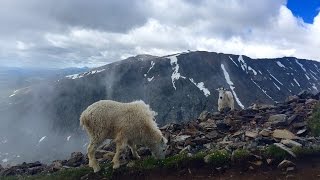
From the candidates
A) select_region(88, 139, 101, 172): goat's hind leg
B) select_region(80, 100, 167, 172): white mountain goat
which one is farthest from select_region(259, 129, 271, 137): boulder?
select_region(88, 139, 101, 172): goat's hind leg

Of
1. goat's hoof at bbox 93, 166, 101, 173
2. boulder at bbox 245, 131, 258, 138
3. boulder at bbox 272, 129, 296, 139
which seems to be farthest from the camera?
boulder at bbox 245, 131, 258, 138

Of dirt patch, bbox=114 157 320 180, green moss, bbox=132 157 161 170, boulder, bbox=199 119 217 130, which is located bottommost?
dirt patch, bbox=114 157 320 180

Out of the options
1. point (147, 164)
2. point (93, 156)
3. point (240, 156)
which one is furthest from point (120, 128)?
point (240, 156)

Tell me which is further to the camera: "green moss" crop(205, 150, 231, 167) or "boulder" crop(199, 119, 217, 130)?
"boulder" crop(199, 119, 217, 130)

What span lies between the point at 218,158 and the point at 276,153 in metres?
2.54

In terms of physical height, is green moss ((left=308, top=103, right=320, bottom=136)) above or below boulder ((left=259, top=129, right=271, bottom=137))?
above

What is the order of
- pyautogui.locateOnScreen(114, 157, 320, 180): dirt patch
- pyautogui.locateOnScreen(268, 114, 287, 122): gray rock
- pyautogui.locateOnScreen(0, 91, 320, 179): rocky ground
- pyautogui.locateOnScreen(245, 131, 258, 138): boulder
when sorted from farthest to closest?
1. pyautogui.locateOnScreen(268, 114, 287, 122): gray rock
2. pyautogui.locateOnScreen(245, 131, 258, 138): boulder
3. pyautogui.locateOnScreen(0, 91, 320, 179): rocky ground
4. pyautogui.locateOnScreen(114, 157, 320, 180): dirt patch

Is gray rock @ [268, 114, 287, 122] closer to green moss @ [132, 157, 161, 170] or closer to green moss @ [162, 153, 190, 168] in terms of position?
green moss @ [162, 153, 190, 168]

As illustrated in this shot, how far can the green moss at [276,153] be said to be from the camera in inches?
648

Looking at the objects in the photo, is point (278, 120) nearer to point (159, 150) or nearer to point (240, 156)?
point (240, 156)

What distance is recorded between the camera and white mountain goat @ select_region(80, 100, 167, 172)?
17906mm

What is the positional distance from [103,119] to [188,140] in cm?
524

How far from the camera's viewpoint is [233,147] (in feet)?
60.2

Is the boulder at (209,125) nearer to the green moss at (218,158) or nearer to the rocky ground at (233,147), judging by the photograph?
the rocky ground at (233,147)
